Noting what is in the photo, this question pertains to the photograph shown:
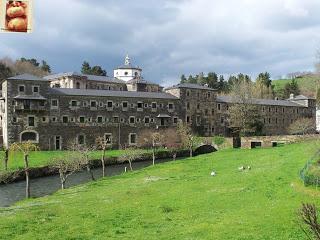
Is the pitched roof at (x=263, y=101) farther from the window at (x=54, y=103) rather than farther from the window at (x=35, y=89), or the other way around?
the window at (x=35, y=89)

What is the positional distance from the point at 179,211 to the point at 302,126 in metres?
78.9

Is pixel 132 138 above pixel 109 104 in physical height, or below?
below

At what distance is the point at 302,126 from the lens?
96.2 meters

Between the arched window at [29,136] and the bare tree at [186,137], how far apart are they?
22.6 m

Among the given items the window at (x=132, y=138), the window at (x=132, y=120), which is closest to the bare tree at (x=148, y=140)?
the window at (x=132, y=138)

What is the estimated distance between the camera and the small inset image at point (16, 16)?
10.1 m

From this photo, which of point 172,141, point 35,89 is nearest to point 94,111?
point 35,89

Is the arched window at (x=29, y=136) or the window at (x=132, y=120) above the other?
the window at (x=132, y=120)

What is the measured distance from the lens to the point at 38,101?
222 ft

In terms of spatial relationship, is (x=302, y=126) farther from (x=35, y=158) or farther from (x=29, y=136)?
(x=35, y=158)

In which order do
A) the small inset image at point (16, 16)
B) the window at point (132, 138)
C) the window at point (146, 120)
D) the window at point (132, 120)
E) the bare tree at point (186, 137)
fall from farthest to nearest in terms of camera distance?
1. the window at point (146, 120)
2. the window at point (132, 120)
3. the window at point (132, 138)
4. the bare tree at point (186, 137)
5. the small inset image at point (16, 16)

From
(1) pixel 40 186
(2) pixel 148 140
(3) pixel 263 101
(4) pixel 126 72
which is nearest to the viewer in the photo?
(1) pixel 40 186

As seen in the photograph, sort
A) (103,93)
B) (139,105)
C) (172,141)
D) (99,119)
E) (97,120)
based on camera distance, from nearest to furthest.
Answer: (172,141), (97,120), (99,119), (103,93), (139,105)

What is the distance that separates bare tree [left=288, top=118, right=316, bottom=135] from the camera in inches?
3806
